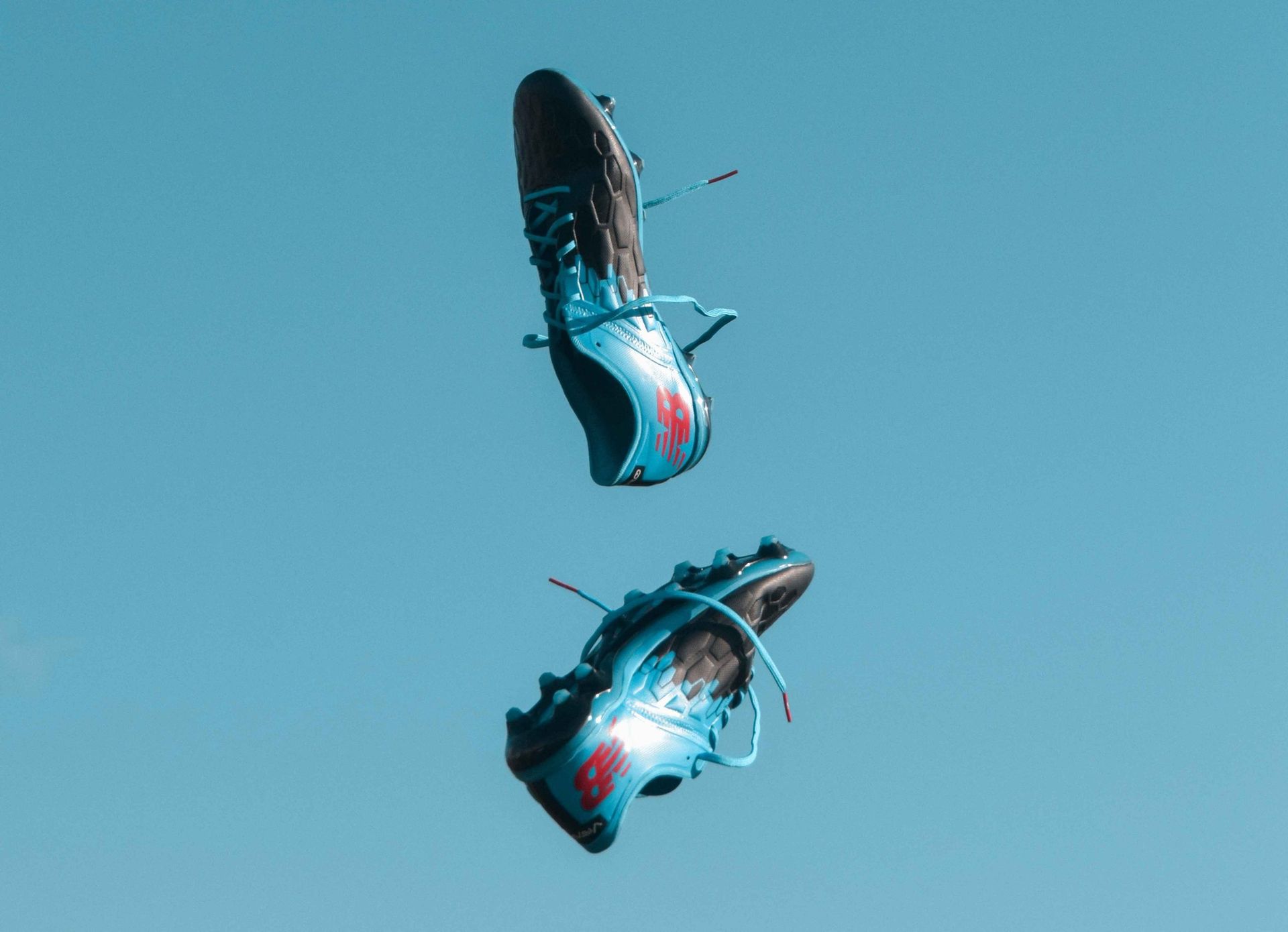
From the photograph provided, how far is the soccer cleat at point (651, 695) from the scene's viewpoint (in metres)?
22.3

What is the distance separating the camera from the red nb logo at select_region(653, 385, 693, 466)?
23.7 metres

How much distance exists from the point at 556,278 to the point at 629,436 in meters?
1.25

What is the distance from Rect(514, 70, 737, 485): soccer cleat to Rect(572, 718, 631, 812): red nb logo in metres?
2.03

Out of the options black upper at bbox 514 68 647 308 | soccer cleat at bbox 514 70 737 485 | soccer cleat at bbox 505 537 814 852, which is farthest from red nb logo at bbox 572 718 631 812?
black upper at bbox 514 68 647 308

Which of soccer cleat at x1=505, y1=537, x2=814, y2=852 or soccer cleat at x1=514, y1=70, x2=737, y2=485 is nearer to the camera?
soccer cleat at x1=505, y1=537, x2=814, y2=852

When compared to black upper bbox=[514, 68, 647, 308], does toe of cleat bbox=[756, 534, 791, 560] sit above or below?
below

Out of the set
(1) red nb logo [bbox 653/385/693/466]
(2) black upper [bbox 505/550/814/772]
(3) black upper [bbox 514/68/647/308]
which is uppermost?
(3) black upper [bbox 514/68/647/308]

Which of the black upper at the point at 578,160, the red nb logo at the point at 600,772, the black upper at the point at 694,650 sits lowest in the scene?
the red nb logo at the point at 600,772

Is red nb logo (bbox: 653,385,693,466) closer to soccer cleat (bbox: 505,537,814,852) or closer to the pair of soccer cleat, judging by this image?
the pair of soccer cleat

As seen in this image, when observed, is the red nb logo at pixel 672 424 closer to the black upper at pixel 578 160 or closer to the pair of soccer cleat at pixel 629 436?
the pair of soccer cleat at pixel 629 436

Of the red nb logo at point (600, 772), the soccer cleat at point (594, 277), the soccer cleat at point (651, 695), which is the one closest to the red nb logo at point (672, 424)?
the soccer cleat at point (594, 277)

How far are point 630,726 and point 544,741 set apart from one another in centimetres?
64

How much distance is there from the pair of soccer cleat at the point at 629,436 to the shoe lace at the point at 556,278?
0.01 meters

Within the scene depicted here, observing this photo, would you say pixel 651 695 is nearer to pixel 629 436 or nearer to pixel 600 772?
pixel 600 772
